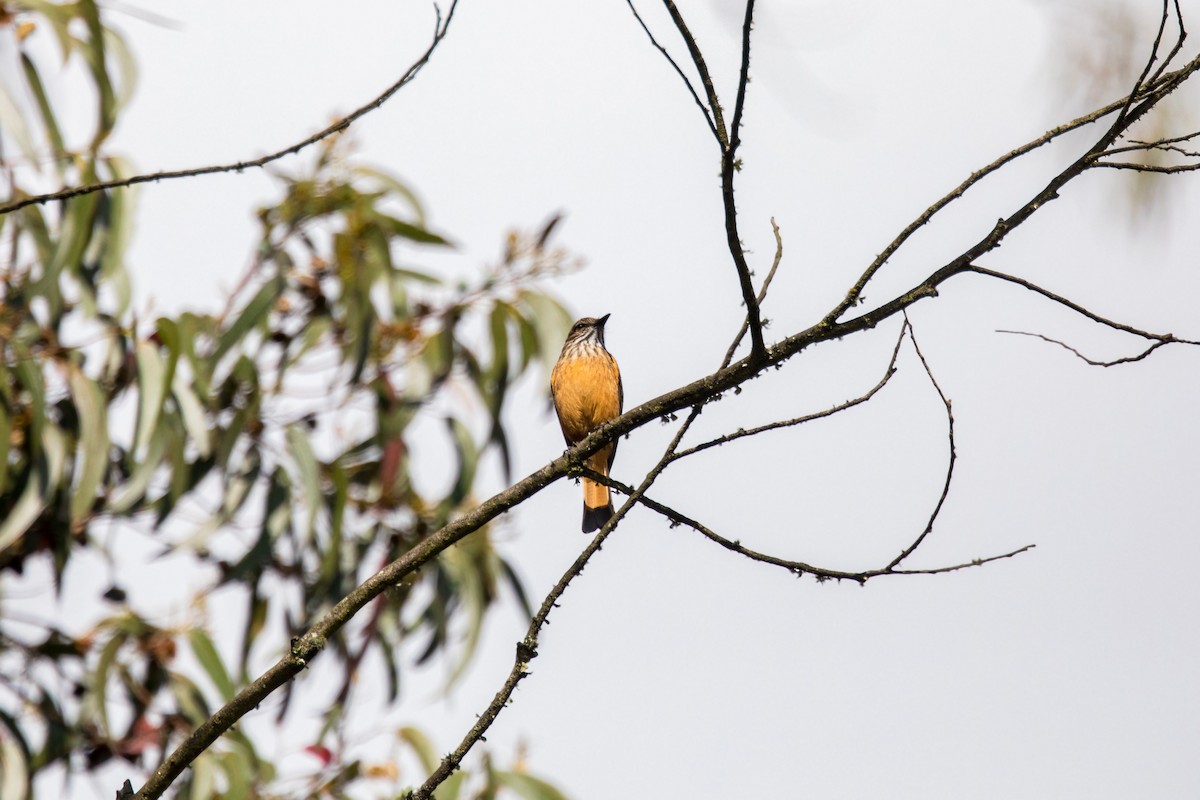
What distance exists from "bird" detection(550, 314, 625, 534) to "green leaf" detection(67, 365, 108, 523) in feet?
5.27

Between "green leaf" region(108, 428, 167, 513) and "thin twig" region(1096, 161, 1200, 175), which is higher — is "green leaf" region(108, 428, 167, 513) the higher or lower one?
the higher one

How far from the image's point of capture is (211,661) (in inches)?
184

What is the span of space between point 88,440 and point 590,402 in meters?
1.69

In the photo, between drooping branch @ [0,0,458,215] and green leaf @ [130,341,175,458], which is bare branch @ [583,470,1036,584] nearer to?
drooping branch @ [0,0,458,215]

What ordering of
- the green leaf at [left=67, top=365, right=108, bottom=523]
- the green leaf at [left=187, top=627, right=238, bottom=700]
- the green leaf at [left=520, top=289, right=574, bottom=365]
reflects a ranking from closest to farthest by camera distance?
the green leaf at [left=67, top=365, right=108, bottom=523] < the green leaf at [left=187, top=627, right=238, bottom=700] < the green leaf at [left=520, top=289, right=574, bottom=365]

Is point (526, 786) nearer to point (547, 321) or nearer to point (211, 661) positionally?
point (211, 661)

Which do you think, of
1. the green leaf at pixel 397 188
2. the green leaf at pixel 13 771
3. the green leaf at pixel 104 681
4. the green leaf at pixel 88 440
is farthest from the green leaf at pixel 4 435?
the green leaf at pixel 397 188

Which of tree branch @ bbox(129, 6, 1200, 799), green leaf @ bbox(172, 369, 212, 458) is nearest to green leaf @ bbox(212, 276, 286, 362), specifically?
green leaf @ bbox(172, 369, 212, 458)

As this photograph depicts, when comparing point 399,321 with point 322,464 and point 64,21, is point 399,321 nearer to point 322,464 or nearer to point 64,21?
point 322,464

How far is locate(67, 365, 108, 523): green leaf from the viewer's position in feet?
13.7

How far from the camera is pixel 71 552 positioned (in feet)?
14.9

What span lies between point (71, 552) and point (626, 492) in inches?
101

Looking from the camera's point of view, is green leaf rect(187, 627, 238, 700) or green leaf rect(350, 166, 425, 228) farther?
green leaf rect(350, 166, 425, 228)

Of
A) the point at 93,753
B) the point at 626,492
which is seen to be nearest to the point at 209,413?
the point at 93,753
